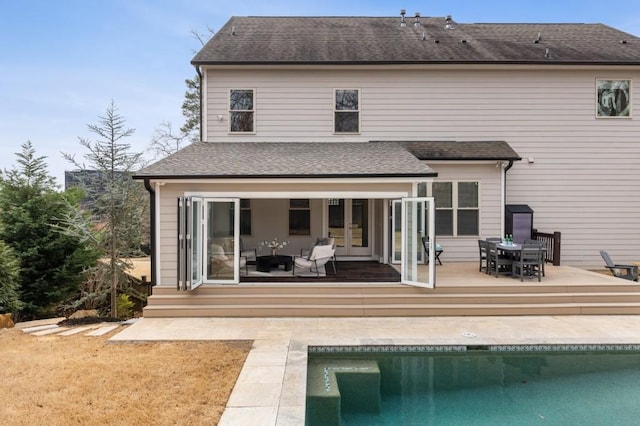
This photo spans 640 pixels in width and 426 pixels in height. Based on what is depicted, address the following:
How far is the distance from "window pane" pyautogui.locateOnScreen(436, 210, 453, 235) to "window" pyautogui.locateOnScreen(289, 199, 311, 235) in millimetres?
3893

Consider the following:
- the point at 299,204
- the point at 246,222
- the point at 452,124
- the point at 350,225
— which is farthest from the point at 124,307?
the point at 452,124

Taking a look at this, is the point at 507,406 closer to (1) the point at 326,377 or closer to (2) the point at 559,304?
(1) the point at 326,377

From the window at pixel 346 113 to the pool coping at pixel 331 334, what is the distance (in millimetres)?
6385

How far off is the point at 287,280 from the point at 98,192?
212 inches

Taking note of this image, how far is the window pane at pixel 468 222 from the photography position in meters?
11.4

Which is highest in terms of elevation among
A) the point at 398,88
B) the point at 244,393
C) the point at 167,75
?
the point at 167,75

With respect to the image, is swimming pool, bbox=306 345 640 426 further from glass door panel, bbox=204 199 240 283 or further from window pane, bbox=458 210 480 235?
window pane, bbox=458 210 480 235

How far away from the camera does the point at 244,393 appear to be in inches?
178

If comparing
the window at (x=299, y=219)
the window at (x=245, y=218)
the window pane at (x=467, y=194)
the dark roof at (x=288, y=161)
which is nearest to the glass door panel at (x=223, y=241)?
the dark roof at (x=288, y=161)

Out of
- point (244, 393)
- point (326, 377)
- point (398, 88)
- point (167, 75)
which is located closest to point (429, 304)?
point (326, 377)

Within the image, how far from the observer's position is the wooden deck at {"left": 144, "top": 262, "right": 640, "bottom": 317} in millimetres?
7895

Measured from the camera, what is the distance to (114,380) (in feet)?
16.1

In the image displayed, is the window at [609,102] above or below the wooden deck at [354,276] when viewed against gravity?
above

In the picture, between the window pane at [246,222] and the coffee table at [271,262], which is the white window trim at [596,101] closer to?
the coffee table at [271,262]
